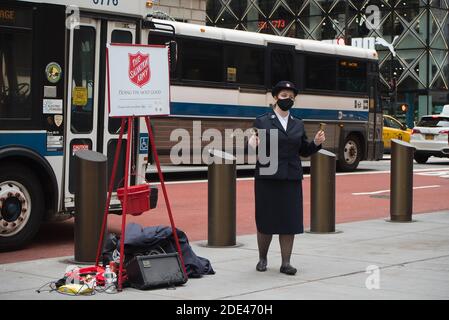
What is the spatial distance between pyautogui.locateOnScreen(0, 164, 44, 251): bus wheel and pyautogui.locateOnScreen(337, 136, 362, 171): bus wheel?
1491 cm

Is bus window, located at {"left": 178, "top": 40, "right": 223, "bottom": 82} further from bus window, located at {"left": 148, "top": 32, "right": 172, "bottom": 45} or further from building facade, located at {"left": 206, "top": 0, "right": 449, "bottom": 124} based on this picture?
building facade, located at {"left": 206, "top": 0, "right": 449, "bottom": 124}

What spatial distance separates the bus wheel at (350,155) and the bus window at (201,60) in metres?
5.54

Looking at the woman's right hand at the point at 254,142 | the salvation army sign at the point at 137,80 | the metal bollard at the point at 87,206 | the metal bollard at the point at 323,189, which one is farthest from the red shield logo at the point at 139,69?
the metal bollard at the point at 323,189

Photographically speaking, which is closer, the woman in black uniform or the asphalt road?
the woman in black uniform

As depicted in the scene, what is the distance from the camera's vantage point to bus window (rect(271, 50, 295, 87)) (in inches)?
835

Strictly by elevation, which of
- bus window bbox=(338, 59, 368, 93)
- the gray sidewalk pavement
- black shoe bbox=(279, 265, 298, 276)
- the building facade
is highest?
the building facade

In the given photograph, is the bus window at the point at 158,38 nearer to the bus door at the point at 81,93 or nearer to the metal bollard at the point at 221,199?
the bus door at the point at 81,93

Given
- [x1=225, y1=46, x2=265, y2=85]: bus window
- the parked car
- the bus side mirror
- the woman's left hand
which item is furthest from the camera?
the parked car

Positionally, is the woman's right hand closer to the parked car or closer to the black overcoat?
the black overcoat

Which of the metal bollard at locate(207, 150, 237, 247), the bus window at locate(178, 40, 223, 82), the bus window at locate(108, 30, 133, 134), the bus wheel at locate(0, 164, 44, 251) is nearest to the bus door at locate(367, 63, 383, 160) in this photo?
the bus window at locate(178, 40, 223, 82)

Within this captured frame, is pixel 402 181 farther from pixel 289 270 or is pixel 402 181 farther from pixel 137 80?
pixel 137 80

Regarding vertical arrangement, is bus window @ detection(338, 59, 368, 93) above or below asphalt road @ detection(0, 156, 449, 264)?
above

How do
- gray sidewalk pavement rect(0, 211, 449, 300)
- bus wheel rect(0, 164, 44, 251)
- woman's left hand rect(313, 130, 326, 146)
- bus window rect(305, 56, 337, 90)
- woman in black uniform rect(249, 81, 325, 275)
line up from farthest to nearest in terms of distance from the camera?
bus window rect(305, 56, 337, 90)
bus wheel rect(0, 164, 44, 251)
woman in black uniform rect(249, 81, 325, 275)
woman's left hand rect(313, 130, 326, 146)
gray sidewalk pavement rect(0, 211, 449, 300)
